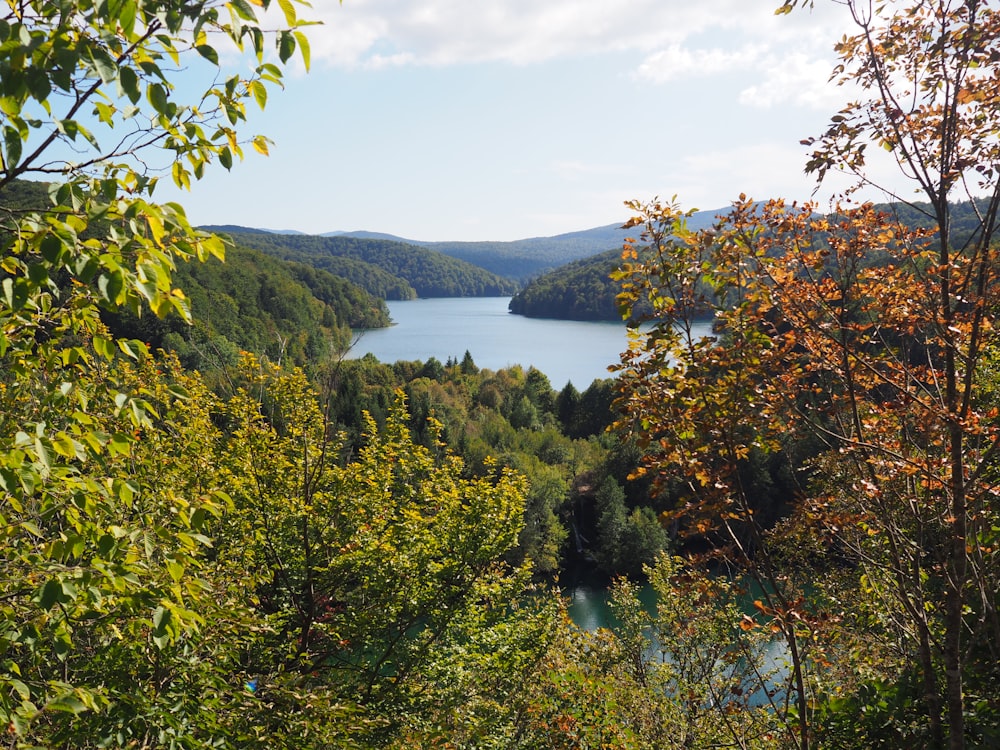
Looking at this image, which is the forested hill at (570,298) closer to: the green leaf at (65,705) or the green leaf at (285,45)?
the green leaf at (285,45)


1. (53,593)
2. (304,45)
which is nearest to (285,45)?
(304,45)

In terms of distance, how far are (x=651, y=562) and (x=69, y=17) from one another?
34.9 metres

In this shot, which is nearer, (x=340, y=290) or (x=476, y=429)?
(x=476, y=429)

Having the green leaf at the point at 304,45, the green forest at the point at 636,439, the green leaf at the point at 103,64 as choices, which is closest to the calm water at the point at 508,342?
the green forest at the point at 636,439

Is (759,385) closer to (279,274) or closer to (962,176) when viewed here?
(962,176)

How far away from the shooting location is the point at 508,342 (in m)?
106

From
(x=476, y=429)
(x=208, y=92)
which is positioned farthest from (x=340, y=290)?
(x=208, y=92)

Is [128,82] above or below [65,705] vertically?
above

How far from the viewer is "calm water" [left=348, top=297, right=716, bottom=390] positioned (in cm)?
8188

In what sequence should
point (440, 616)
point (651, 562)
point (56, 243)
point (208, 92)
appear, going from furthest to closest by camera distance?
point (651, 562), point (440, 616), point (208, 92), point (56, 243)

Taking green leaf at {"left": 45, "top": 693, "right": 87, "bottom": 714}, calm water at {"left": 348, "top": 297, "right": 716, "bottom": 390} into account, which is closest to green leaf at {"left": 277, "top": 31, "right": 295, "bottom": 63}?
green leaf at {"left": 45, "top": 693, "right": 87, "bottom": 714}

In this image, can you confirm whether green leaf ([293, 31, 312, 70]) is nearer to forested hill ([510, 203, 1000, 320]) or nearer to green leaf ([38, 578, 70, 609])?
green leaf ([38, 578, 70, 609])

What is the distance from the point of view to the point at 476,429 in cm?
4875

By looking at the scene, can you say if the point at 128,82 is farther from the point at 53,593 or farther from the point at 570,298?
the point at 570,298
